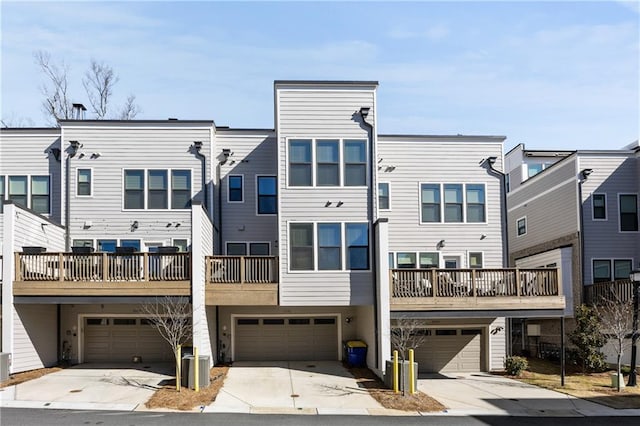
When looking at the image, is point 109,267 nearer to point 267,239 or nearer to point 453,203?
point 267,239

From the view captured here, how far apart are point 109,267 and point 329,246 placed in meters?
6.99

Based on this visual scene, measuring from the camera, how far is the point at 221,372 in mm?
19859

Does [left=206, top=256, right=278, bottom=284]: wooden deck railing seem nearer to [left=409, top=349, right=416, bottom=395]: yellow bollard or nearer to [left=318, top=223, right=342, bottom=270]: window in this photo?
[left=318, top=223, right=342, bottom=270]: window

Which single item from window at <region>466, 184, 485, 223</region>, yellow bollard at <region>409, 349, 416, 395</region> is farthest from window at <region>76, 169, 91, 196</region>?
window at <region>466, 184, 485, 223</region>

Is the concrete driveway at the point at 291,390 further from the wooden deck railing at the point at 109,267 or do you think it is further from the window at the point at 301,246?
the wooden deck railing at the point at 109,267

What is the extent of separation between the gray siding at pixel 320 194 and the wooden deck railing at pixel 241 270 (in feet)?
1.38

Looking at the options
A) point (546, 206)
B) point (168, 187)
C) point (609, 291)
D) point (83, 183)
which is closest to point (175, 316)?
point (168, 187)

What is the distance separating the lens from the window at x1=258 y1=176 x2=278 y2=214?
22938 millimetres

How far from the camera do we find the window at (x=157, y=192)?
2228cm

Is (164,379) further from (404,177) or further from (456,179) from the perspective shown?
(456,179)

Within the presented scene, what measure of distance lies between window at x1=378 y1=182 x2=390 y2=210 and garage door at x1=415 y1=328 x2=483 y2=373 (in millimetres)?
4839

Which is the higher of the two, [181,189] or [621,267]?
[181,189]

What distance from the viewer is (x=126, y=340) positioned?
22078mm

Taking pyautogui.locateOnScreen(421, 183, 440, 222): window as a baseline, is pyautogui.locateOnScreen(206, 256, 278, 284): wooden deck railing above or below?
below
